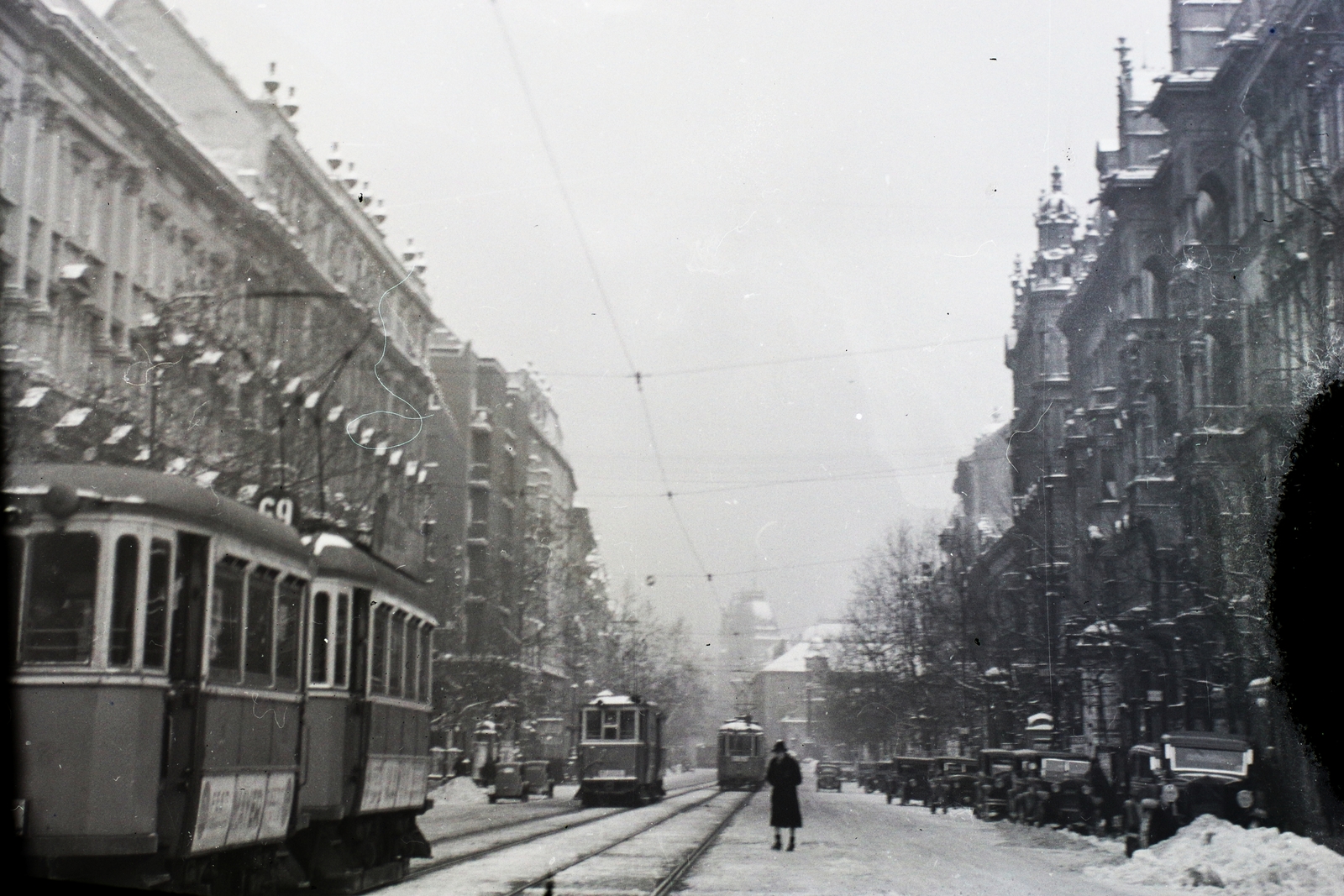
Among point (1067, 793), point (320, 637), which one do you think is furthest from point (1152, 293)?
point (320, 637)

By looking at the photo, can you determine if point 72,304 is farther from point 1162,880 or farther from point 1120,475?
point 1120,475

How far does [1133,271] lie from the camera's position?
156 feet

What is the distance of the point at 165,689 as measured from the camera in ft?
37.5

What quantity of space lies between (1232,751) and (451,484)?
42.4 m

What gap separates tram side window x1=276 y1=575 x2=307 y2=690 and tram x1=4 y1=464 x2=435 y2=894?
0.03m

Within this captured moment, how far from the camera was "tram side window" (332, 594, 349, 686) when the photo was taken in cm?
1585

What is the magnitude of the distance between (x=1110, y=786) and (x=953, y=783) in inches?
617

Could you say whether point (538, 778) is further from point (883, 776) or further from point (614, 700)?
point (883, 776)

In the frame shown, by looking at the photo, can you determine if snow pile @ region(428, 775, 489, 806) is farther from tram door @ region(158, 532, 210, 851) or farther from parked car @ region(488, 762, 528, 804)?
tram door @ region(158, 532, 210, 851)

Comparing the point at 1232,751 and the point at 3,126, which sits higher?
the point at 3,126

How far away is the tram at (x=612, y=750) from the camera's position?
150 feet

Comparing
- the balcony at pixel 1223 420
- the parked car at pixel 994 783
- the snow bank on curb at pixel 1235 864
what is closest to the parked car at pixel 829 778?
the parked car at pixel 994 783

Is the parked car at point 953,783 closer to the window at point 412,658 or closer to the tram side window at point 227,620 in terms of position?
the window at point 412,658

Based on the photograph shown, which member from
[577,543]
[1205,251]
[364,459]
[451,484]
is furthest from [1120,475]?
[577,543]
